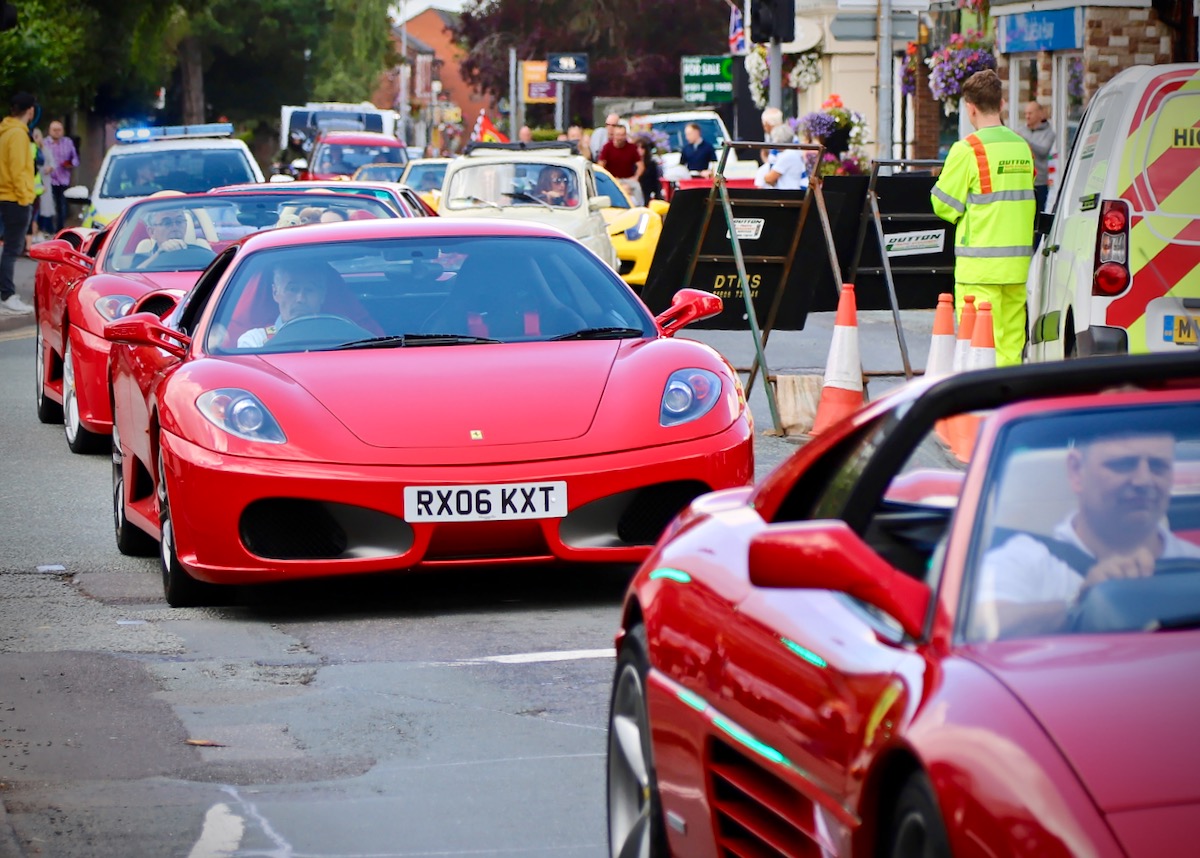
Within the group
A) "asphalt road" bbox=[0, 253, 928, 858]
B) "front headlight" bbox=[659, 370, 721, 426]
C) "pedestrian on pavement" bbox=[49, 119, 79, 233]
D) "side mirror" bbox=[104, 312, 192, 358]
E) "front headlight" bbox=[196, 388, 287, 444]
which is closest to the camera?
"asphalt road" bbox=[0, 253, 928, 858]

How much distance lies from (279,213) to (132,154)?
31.6ft

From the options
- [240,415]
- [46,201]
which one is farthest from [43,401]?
[46,201]

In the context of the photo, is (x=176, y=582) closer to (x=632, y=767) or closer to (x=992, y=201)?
(x=632, y=767)

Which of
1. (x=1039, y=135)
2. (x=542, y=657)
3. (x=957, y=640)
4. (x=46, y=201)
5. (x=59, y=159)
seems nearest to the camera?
(x=957, y=640)

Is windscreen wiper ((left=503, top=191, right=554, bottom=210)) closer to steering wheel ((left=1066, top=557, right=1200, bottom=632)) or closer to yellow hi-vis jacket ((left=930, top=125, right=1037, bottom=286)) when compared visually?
yellow hi-vis jacket ((left=930, top=125, right=1037, bottom=286))

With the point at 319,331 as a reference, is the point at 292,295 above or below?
above

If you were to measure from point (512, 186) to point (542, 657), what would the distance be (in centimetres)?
1607

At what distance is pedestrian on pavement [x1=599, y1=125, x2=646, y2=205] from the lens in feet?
102

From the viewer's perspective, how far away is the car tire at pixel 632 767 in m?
4.38

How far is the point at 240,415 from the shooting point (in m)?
8.08

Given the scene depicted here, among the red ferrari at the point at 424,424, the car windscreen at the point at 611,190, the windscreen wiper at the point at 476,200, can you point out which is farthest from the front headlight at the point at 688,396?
the car windscreen at the point at 611,190

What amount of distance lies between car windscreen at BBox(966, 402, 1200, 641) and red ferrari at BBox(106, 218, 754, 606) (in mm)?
4458

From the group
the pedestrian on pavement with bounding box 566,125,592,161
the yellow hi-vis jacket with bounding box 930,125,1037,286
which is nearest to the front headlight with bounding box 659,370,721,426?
the yellow hi-vis jacket with bounding box 930,125,1037,286

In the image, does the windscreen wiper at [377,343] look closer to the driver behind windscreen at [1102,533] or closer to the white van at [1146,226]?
the white van at [1146,226]
